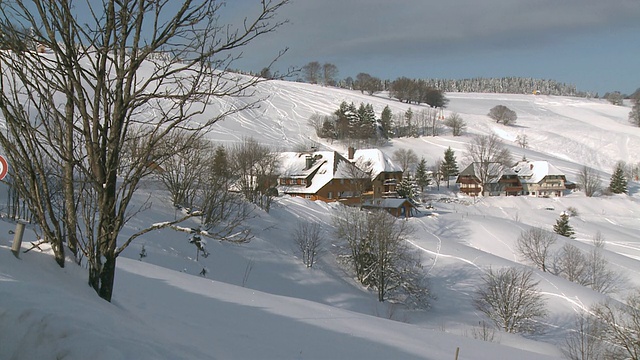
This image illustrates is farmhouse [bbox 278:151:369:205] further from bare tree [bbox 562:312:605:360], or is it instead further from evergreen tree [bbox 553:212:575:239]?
bare tree [bbox 562:312:605:360]

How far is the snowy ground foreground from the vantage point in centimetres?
387

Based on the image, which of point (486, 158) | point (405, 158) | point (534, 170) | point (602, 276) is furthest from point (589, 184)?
point (602, 276)

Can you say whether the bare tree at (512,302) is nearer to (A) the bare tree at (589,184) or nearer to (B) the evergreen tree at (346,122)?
(A) the bare tree at (589,184)

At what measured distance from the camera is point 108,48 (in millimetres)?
4559

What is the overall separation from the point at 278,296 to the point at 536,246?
92.1 ft

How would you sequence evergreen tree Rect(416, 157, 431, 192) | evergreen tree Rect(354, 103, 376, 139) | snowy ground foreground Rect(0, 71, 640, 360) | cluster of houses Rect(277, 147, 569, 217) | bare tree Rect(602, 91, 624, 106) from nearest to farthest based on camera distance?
snowy ground foreground Rect(0, 71, 640, 360)
cluster of houses Rect(277, 147, 569, 217)
evergreen tree Rect(416, 157, 431, 192)
evergreen tree Rect(354, 103, 376, 139)
bare tree Rect(602, 91, 624, 106)

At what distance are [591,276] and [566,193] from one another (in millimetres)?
41830

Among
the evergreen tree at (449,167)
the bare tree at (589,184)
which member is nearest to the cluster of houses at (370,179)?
the evergreen tree at (449,167)

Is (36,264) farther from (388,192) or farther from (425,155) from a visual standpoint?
(425,155)

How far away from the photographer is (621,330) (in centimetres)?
1847

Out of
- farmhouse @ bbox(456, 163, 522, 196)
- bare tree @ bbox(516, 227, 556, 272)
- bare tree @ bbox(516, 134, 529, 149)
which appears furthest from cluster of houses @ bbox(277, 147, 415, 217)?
bare tree @ bbox(516, 134, 529, 149)

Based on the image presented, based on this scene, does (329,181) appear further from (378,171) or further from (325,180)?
(378,171)

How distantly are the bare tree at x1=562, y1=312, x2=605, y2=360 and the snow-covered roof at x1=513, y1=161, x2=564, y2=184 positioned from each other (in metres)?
50.3

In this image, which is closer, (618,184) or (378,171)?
(378,171)
